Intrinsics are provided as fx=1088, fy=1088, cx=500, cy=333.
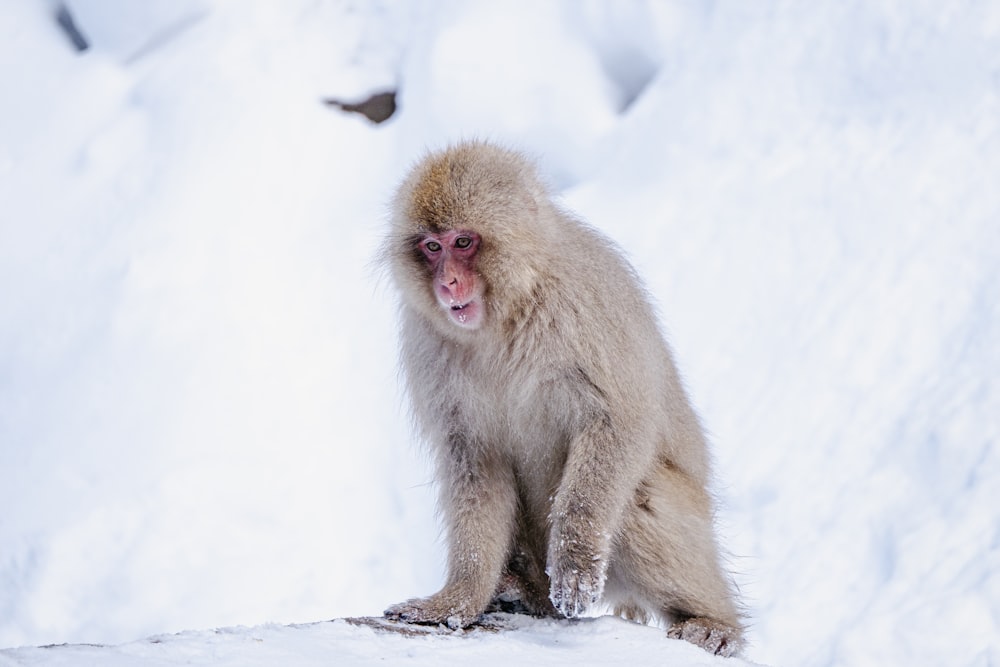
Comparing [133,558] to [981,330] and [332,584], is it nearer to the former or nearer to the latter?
[332,584]

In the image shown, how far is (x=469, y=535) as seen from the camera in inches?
120

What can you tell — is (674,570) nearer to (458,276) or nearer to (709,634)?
(709,634)

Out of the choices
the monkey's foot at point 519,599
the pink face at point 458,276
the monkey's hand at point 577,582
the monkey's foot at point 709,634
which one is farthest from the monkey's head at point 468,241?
the monkey's foot at point 709,634

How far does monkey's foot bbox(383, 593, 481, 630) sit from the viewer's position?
2910 mm

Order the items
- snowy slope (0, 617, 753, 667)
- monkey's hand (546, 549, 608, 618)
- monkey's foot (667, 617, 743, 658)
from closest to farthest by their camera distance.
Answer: snowy slope (0, 617, 753, 667) → monkey's hand (546, 549, 608, 618) → monkey's foot (667, 617, 743, 658)

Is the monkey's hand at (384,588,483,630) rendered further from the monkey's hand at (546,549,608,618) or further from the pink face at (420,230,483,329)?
the pink face at (420,230,483,329)

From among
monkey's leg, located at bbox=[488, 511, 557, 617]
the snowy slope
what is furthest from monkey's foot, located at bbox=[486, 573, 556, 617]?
the snowy slope

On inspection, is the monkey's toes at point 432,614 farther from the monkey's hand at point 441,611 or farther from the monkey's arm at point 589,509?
the monkey's arm at point 589,509

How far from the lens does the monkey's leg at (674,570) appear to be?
3.00m

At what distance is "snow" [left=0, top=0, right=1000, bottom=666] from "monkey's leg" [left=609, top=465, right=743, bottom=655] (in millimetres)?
798

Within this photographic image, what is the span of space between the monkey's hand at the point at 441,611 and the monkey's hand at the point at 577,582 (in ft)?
0.85

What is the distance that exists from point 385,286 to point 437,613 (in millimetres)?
1878

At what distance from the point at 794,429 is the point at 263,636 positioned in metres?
3.36

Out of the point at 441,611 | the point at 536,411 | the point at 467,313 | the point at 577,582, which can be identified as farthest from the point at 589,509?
the point at 467,313
